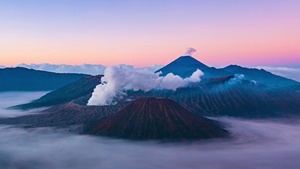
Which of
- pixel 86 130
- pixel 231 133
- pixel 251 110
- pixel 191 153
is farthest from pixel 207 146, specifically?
pixel 251 110

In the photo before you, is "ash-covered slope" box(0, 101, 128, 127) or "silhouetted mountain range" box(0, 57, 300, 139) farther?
"ash-covered slope" box(0, 101, 128, 127)

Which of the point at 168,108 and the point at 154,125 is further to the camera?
the point at 168,108

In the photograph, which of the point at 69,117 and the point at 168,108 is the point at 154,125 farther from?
the point at 69,117

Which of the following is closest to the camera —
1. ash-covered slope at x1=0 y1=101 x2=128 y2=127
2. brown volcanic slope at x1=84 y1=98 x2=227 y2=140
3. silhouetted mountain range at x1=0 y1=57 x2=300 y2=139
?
brown volcanic slope at x1=84 y1=98 x2=227 y2=140

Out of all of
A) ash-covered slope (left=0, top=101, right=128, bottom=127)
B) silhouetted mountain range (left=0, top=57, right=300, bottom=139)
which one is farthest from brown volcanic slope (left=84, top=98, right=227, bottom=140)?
ash-covered slope (left=0, top=101, right=128, bottom=127)

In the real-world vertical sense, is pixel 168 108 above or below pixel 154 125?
above

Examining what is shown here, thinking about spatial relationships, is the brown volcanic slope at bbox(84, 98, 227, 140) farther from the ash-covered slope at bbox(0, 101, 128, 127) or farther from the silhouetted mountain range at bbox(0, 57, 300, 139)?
the ash-covered slope at bbox(0, 101, 128, 127)

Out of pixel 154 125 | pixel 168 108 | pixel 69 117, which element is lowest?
pixel 69 117

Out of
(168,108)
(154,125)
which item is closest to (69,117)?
(154,125)

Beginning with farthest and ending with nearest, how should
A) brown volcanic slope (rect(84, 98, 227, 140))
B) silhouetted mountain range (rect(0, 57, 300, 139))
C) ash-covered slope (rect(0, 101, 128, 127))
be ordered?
ash-covered slope (rect(0, 101, 128, 127)) < silhouetted mountain range (rect(0, 57, 300, 139)) < brown volcanic slope (rect(84, 98, 227, 140))

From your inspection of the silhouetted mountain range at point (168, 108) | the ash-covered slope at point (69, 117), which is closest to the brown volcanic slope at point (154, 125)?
the silhouetted mountain range at point (168, 108)
